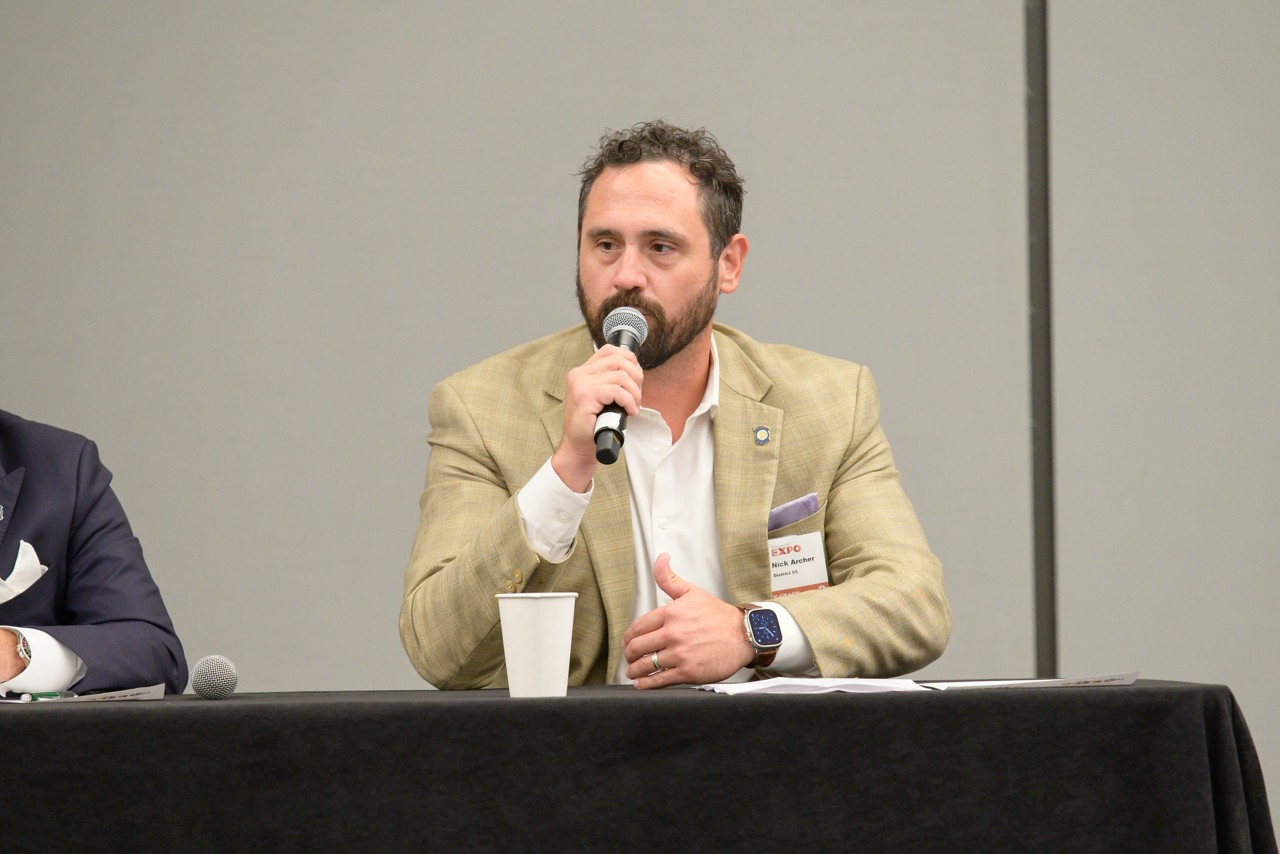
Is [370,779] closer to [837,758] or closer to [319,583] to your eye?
[837,758]

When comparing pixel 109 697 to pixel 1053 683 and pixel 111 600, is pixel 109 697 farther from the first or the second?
pixel 1053 683

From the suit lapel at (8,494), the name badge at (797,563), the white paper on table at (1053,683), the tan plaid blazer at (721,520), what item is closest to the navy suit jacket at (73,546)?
the suit lapel at (8,494)

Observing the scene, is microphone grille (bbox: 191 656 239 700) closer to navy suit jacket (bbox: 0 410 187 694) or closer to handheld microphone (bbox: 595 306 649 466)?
handheld microphone (bbox: 595 306 649 466)

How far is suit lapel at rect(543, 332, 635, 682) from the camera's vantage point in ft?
6.31

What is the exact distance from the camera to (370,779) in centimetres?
105

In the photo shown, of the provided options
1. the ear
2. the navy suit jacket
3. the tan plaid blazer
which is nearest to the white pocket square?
the navy suit jacket

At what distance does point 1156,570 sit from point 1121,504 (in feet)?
0.62

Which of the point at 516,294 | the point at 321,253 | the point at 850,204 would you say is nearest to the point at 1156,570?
the point at 850,204

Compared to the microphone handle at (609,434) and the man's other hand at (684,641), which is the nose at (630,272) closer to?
the microphone handle at (609,434)

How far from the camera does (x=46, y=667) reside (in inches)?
59.6

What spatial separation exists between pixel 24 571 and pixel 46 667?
31 cm

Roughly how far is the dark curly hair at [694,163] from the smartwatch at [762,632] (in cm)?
78

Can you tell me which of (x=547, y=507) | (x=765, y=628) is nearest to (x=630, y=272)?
(x=547, y=507)

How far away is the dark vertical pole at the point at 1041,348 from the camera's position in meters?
3.12
